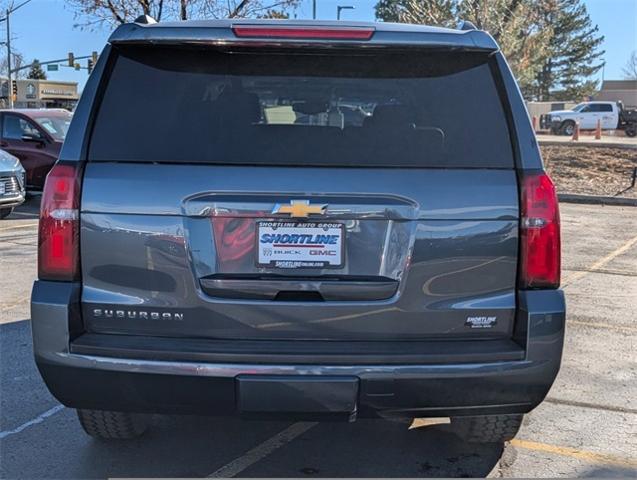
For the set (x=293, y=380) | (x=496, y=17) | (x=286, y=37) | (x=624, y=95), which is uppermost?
(x=496, y=17)

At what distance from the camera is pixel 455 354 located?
280 cm

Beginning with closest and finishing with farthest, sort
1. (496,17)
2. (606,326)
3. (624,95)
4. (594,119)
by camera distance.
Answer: (606,326) → (496,17) → (594,119) → (624,95)

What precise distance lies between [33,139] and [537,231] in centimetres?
1262

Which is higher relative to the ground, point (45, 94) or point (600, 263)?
point (45, 94)

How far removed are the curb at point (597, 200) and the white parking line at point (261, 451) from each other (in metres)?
13.3

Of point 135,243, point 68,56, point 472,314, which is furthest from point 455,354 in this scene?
point 68,56

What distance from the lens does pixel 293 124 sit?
3010 mm

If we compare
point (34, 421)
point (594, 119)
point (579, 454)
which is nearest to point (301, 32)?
point (579, 454)

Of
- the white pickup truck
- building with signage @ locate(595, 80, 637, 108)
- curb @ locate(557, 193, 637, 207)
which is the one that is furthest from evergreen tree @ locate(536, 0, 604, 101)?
curb @ locate(557, 193, 637, 207)

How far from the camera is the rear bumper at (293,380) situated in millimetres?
2740

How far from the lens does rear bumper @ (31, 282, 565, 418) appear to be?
274cm

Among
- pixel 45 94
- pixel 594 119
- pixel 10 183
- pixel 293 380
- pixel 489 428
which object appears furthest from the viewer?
pixel 45 94

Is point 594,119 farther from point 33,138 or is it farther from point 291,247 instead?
point 291,247

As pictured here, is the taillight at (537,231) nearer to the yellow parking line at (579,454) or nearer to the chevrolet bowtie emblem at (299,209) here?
the chevrolet bowtie emblem at (299,209)
